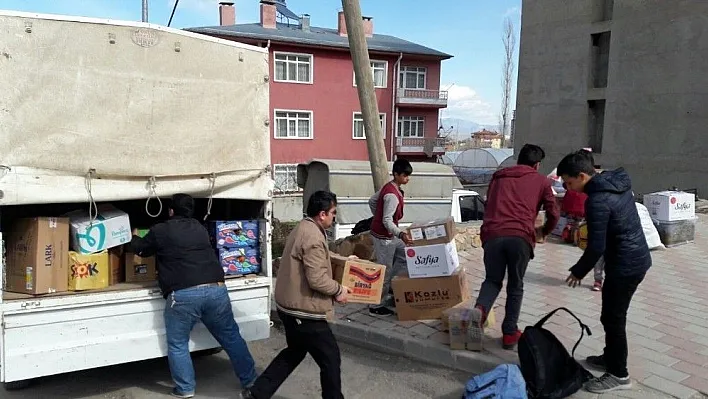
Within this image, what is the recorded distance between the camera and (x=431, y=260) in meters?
5.27

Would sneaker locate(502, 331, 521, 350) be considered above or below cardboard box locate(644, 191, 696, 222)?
below

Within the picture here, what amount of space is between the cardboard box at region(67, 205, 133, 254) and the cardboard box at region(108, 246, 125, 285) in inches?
4.9

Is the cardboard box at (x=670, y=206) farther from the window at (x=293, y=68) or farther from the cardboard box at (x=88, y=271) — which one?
the window at (x=293, y=68)

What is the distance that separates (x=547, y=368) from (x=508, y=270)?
0.99m

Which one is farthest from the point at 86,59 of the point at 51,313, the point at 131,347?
the point at 131,347

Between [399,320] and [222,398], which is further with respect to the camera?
[399,320]

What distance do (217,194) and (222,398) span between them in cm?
175

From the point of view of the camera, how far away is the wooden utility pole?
7.84 metres

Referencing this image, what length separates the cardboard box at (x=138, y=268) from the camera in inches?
177

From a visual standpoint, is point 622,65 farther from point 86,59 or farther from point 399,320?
point 86,59

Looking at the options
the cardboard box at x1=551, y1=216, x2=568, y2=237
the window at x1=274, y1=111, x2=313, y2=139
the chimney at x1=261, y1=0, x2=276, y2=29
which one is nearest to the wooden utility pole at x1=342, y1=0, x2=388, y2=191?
the cardboard box at x1=551, y1=216, x2=568, y2=237

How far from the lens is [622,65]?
2302 cm

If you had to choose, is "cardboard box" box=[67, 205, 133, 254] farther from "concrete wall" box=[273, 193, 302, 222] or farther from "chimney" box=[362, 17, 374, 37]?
"chimney" box=[362, 17, 374, 37]

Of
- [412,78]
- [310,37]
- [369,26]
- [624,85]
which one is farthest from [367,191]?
[369,26]
